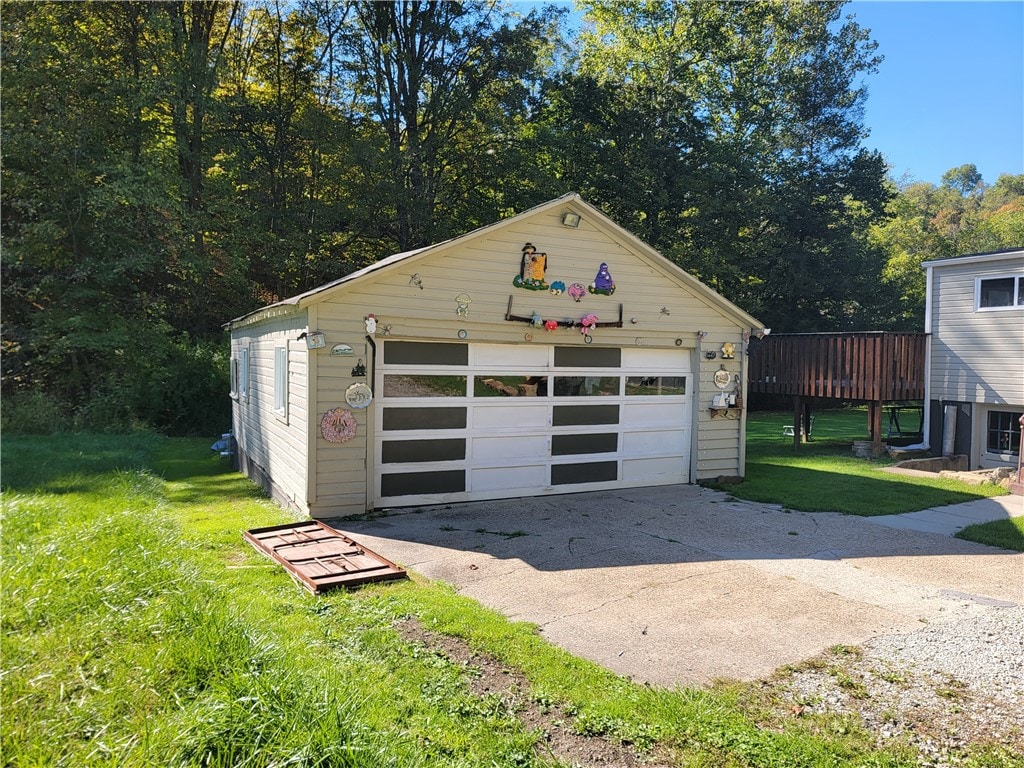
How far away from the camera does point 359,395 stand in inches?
304

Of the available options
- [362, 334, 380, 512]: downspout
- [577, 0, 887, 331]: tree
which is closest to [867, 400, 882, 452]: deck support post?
[577, 0, 887, 331]: tree

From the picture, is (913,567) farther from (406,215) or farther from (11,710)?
(406,215)

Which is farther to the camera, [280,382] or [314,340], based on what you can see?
[280,382]

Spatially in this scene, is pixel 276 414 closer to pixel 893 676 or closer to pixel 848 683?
pixel 848 683

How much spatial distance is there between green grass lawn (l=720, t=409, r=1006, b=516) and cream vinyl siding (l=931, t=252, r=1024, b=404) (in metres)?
2.37

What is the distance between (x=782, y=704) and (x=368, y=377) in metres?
5.64

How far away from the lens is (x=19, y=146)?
1556 centimetres

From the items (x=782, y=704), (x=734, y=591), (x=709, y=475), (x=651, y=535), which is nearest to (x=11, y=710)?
(x=782, y=704)

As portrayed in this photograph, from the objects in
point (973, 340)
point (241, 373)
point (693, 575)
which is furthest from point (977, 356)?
point (241, 373)

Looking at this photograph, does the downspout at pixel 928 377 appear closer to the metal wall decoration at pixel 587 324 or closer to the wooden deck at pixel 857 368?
the wooden deck at pixel 857 368

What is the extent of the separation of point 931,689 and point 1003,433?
41.3 ft

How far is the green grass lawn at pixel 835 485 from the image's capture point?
9.32 meters

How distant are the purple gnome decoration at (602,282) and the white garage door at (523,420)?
2.81 ft

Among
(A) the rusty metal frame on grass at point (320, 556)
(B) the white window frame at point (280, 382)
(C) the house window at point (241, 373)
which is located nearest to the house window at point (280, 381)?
(B) the white window frame at point (280, 382)
